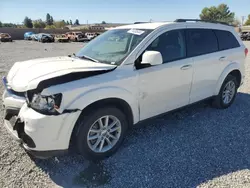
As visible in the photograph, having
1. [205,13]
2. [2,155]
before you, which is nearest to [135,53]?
[2,155]

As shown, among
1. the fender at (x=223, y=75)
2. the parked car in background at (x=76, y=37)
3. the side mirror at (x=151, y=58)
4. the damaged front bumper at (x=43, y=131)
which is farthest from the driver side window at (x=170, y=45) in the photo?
the parked car in background at (x=76, y=37)

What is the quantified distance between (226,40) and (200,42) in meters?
0.88

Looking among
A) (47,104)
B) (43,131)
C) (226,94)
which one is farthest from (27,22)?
(43,131)

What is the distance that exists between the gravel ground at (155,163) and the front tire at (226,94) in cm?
82

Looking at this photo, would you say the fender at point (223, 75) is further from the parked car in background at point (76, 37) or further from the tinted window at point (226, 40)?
the parked car in background at point (76, 37)

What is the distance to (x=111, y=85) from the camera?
2898 mm

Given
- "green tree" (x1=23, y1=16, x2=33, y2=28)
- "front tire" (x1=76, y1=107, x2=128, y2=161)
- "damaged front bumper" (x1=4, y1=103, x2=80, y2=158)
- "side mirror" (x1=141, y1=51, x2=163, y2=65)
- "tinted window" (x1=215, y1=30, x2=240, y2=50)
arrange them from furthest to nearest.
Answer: "green tree" (x1=23, y1=16, x2=33, y2=28) → "tinted window" (x1=215, y1=30, x2=240, y2=50) → "side mirror" (x1=141, y1=51, x2=163, y2=65) → "front tire" (x1=76, y1=107, x2=128, y2=161) → "damaged front bumper" (x1=4, y1=103, x2=80, y2=158)

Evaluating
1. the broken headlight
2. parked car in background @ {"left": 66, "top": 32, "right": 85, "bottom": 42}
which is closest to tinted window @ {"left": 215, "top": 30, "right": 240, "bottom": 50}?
the broken headlight

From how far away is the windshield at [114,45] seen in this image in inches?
130

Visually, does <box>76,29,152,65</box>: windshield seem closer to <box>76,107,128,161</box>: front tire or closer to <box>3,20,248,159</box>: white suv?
<box>3,20,248,159</box>: white suv

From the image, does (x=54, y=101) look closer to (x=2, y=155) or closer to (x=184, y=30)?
(x=2, y=155)

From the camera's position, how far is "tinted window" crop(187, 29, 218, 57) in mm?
3881

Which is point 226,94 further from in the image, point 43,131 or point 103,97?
point 43,131

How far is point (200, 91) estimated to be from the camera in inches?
Result: 164
